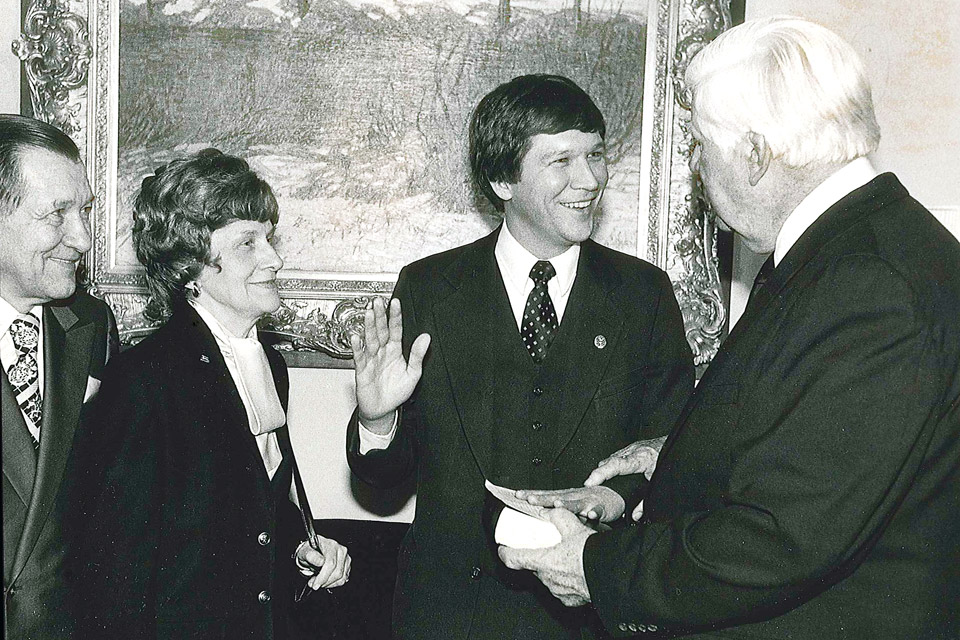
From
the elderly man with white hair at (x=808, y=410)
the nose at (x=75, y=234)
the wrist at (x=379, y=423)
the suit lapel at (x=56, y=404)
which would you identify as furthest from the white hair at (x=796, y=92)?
the suit lapel at (x=56, y=404)

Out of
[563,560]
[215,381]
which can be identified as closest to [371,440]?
[215,381]

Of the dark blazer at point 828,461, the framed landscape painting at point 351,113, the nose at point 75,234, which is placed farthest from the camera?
the framed landscape painting at point 351,113

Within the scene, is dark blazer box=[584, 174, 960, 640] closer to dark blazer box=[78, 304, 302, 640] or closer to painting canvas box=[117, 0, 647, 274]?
dark blazer box=[78, 304, 302, 640]

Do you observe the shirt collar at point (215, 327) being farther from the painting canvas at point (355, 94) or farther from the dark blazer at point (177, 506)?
the painting canvas at point (355, 94)

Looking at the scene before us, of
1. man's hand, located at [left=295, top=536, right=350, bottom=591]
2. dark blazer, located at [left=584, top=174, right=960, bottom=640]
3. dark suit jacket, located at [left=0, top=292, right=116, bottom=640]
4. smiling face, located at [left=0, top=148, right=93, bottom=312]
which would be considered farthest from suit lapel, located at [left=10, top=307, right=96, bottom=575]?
dark blazer, located at [left=584, top=174, right=960, bottom=640]

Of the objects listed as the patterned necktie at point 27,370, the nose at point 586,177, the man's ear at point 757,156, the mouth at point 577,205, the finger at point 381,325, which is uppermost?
the man's ear at point 757,156

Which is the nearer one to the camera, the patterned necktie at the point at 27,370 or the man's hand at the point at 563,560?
the man's hand at the point at 563,560

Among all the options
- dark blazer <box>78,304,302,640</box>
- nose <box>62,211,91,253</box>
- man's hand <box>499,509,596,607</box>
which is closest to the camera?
man's hand <box>499,509,596,607</box>

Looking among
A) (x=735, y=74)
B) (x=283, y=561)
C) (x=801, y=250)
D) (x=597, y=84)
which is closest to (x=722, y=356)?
(x=801, y=250)

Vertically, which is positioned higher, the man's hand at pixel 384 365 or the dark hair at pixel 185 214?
the dark hair at pixel 185 214

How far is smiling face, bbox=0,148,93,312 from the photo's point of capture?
2.00m

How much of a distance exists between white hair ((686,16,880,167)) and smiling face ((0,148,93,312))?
1.42 metres

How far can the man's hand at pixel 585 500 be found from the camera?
1.98 metres

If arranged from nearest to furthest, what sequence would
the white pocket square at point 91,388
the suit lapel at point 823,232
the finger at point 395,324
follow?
the suit lapel at point 823,232, the white pocket square at point 91,388, the finger at point 395,324
